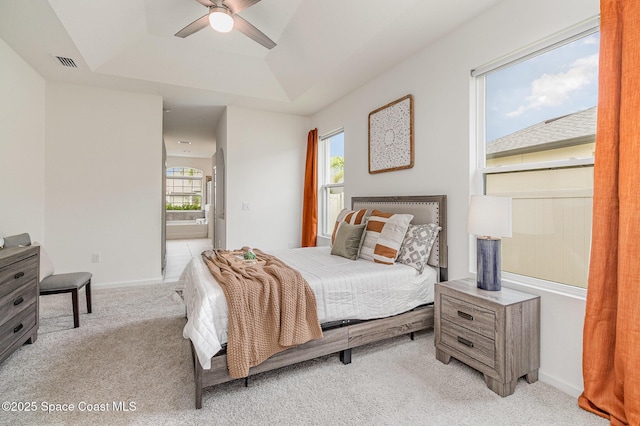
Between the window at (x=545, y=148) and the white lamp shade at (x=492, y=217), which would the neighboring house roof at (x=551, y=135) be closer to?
the window at (x=545, y=148)

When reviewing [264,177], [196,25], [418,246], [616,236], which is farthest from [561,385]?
[264,177]

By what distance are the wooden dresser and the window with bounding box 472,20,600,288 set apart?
3601 mm

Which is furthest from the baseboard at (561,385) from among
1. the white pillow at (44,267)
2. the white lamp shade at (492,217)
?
the white pillow at (44,267)

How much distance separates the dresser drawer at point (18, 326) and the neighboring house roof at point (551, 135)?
3845 millimetres

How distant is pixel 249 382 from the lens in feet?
6.41

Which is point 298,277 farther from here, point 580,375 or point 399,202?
point 580,375

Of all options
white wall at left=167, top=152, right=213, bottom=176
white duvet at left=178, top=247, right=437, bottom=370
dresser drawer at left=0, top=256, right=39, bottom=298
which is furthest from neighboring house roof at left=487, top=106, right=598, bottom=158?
white wall at left=167, top=152, right=213, bottom=176

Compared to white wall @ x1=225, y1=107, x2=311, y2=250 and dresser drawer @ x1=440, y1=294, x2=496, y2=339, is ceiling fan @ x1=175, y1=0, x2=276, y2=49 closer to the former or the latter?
white wall @ x1=225, y1=107, x2=311, y2=250

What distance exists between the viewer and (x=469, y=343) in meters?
2.01

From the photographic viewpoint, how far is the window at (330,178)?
4625 millimetres

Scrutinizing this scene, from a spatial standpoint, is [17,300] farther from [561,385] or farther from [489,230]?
[561,385]

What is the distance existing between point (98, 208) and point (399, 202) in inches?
155

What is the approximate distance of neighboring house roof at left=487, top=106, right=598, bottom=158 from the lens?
189 centimetres

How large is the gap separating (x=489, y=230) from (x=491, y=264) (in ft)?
0.81
